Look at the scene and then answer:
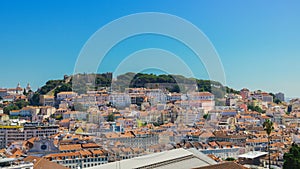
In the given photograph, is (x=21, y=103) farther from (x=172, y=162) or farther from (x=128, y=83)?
(x=172, y=162)

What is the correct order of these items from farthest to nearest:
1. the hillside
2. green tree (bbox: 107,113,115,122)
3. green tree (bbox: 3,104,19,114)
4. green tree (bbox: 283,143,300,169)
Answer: green tree (bbox: 3,104,19,114) < green tree (bbox: 107,113,115,122) < the hillside < green tree (bbox: 283,143,300,169)

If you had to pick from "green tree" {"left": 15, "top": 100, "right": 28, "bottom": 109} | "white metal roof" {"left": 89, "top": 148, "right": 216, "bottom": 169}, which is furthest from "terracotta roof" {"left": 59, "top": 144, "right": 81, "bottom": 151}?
"green tree" {"left": 15, "top": 100, "right": 28, "bottom": 109}

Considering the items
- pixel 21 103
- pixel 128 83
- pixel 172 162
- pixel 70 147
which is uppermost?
pixel 128 83

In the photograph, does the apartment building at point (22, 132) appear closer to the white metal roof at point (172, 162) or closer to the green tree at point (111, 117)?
the green tree at point (111, 117)

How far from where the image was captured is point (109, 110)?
17312mm

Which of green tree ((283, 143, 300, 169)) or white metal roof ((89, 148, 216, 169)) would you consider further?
green tree ((283, 143, 300, 169))

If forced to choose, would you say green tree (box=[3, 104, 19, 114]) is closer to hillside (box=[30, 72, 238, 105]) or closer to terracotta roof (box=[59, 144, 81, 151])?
hillside (box=[30, 72, 238, 105])

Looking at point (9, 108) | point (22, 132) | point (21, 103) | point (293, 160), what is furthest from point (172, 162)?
point (21, 103)

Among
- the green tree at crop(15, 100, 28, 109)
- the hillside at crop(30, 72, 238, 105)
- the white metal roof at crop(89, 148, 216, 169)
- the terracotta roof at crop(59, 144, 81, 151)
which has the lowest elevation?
the terracotta roof at crop(59, 144, 81, 151)

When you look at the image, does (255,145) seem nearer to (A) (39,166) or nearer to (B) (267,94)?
(A) (39,166)

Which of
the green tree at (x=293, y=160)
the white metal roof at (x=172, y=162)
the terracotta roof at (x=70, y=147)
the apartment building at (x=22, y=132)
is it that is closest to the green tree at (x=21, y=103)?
the apartment building at (x=22, y=132)

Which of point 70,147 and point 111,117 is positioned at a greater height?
point 111,117

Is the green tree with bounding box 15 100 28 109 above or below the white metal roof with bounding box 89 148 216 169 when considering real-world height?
above

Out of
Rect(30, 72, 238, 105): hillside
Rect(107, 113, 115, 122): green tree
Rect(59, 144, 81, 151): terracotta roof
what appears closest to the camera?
Rect(30, 72, 238, 105): hillside
